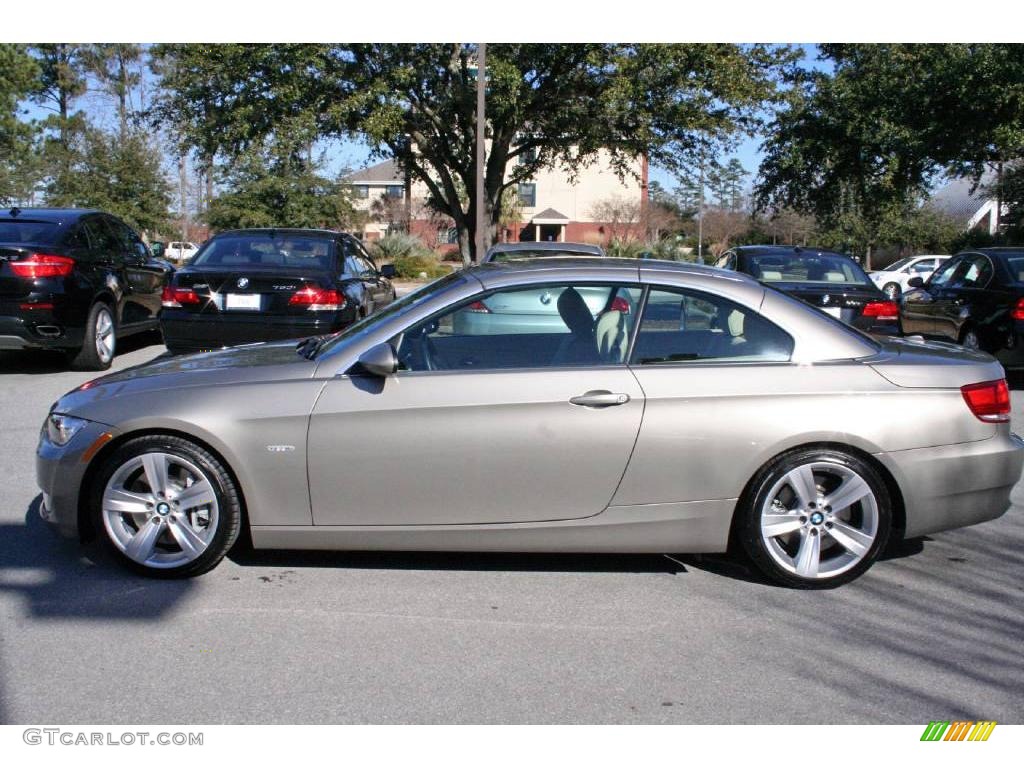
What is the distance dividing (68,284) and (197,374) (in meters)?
6.44

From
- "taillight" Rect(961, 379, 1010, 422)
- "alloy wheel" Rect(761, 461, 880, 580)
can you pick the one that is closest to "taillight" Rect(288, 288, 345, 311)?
"alloy wheel" Rect(761, 461, 880, 580)

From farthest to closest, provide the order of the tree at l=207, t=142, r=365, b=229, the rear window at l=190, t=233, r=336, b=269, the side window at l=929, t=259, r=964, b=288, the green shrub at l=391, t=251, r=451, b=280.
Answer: the green shrub at l=391, t=251, r=451, b=280 → the tree at l=207, t=142, r=365, b=229 → the side window at l=929, t=259, r=964, b=288 → the rear window at l=190, t=233, r=336, b=269

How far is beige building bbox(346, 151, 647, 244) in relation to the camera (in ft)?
184

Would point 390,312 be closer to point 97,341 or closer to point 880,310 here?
point 97,341

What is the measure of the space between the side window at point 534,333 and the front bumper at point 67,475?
4.88 feet

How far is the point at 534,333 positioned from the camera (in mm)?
5098

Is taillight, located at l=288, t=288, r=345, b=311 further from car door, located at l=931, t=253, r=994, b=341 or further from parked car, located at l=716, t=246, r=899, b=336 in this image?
car door, located at l=931, t=253, r=994, b=341

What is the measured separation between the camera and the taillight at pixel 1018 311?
33.3 ft

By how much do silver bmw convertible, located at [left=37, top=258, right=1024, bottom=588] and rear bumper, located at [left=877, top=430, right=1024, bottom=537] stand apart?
0.01m

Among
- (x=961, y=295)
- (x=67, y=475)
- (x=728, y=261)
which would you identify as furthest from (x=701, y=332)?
(x=728, y=261)

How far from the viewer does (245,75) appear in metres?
24.8

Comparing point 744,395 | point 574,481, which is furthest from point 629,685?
point 744,395

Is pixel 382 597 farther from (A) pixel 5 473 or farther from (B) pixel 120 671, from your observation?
(A) pixel 5 473

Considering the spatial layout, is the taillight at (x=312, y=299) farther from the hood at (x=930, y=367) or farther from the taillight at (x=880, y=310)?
the hood at (x=930, y=367)
